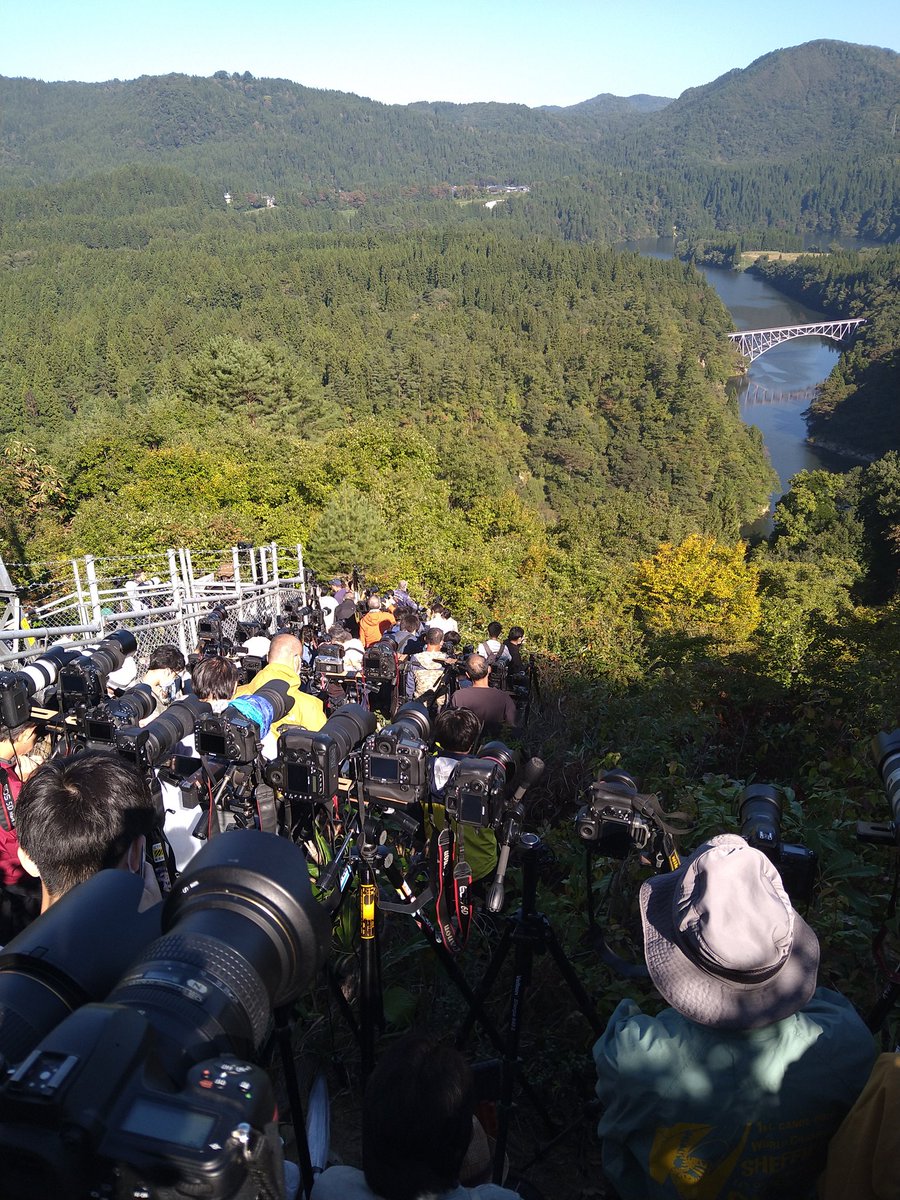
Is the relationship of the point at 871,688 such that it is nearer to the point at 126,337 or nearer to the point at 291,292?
the point at 126,337

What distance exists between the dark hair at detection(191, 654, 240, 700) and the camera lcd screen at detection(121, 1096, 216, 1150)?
3032 mm

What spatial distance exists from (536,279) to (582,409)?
3182 centimetres

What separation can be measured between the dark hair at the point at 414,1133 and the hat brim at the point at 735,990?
0.44 meters

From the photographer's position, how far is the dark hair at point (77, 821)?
6.07 ft

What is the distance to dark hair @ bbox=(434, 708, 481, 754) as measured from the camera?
3275 millimetres

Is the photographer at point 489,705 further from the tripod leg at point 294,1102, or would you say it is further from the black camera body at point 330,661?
the tripod leg at point 294,1102

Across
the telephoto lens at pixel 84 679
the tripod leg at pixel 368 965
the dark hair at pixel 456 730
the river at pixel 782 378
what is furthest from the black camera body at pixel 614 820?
the river at pixel 782 378

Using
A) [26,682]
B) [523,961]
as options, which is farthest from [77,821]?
[26,682]

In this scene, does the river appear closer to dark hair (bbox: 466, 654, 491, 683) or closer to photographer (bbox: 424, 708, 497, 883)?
dark hair (bbox: 466, 654, 491, 683)

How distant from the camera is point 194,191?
465 feet

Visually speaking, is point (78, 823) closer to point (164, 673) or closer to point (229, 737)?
point (229, 737)

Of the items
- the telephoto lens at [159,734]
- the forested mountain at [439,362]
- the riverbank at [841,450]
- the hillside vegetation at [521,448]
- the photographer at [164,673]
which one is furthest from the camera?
the riverbank at [841,450]

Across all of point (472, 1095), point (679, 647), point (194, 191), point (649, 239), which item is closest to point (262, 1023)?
point (472, 1095)

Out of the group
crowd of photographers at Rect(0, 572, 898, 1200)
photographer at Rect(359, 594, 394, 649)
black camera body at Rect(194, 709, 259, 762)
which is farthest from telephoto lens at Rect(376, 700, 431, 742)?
photographer at Rect(359, 594, 394, 649)
